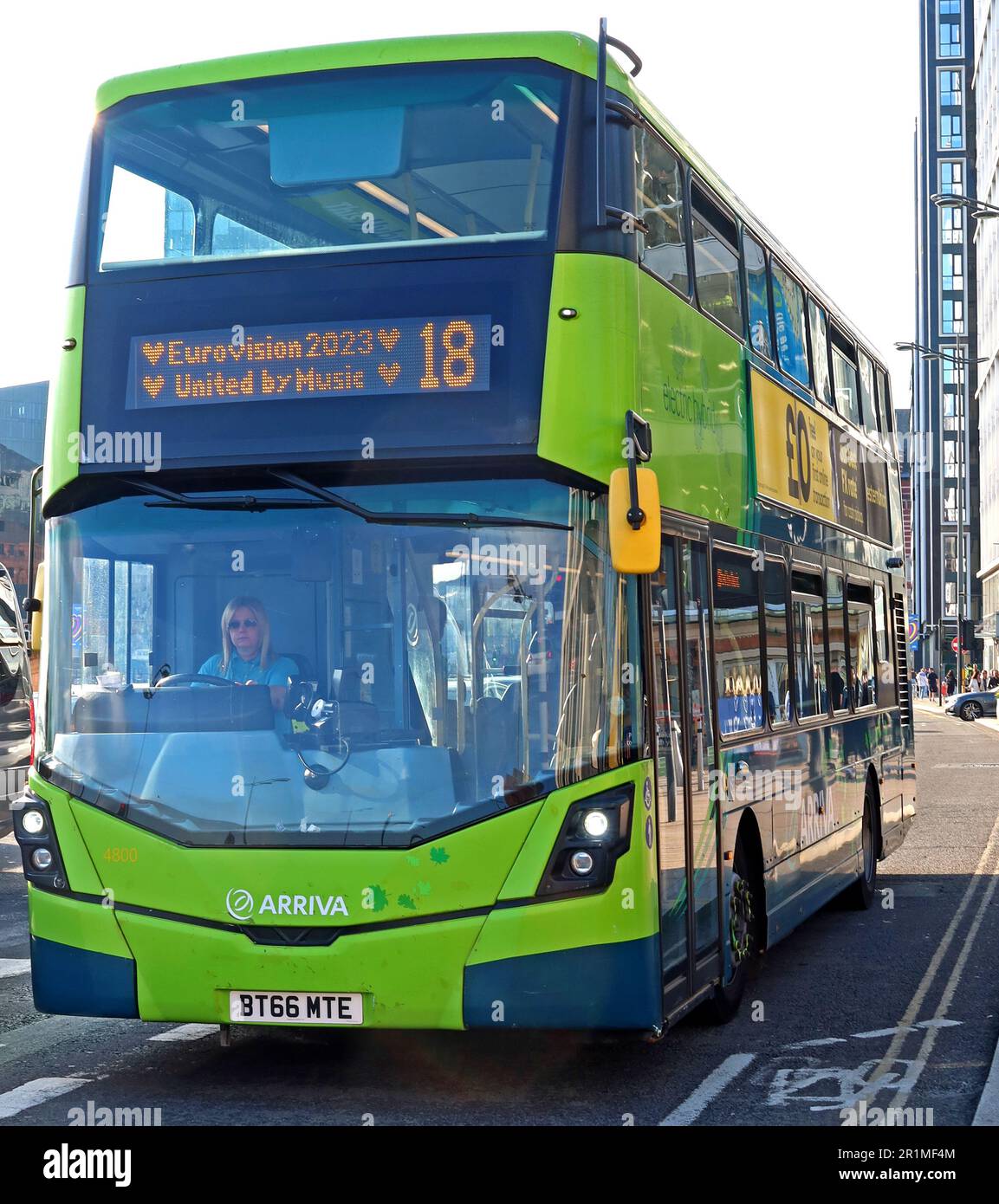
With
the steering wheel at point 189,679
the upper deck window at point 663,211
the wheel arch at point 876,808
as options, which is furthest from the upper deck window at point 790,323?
the steering wheel at point 189,679

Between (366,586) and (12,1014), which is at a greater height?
(366,586)

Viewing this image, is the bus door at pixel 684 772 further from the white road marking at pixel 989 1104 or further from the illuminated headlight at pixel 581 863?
the white road marking at pixel 989 1104

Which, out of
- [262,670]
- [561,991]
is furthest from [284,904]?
[561,991]

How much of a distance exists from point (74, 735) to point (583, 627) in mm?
2059

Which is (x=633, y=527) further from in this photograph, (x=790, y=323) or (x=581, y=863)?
(x=790, y=323)

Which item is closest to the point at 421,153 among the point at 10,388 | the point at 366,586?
the point at 366,586

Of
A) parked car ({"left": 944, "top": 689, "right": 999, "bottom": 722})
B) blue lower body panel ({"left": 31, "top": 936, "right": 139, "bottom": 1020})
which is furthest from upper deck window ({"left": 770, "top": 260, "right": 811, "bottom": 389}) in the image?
parked car ({"left": 944, "top": 689, "right": 999, "bottom": 722})

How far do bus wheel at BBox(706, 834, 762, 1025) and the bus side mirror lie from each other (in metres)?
2.45

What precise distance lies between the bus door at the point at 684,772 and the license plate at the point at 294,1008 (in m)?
1.26

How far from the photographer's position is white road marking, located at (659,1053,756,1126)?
22.4ft

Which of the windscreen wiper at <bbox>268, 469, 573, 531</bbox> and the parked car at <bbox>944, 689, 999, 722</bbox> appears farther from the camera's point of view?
the parked car at <bbox>944, 689, 999, 722</bbox>

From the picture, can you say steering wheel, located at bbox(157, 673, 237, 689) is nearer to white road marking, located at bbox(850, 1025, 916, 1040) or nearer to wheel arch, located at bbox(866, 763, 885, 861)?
white road marking, located at bbox(850, 1025, 916, 1040)

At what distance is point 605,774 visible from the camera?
701 centimetres
